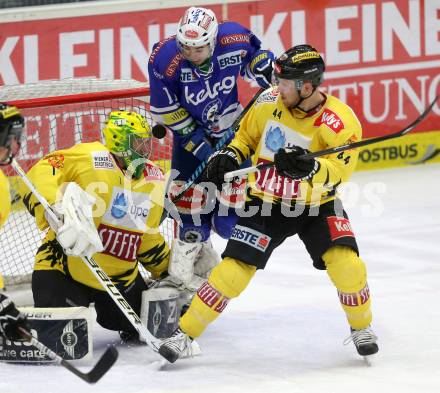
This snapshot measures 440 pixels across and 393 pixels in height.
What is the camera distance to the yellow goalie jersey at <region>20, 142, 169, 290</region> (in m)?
4.92

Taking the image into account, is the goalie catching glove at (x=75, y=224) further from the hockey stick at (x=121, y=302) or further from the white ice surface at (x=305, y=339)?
the white ice surface at (x=305, y=339)

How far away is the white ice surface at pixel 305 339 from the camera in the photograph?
453cm

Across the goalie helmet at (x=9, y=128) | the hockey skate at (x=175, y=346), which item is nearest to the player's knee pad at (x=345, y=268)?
the hockey skate at (x=175, y=346)

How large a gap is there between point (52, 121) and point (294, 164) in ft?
5.67

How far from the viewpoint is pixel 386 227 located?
7.10 meters

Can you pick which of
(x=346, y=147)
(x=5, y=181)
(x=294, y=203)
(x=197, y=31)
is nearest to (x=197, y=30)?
(x=197, y=31)

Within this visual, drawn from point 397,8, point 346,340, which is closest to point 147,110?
point 346,340

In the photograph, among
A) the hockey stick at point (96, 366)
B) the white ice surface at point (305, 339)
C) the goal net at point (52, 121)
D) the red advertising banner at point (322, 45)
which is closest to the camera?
the hockey stick at point (96, 366)

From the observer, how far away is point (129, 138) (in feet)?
16.2

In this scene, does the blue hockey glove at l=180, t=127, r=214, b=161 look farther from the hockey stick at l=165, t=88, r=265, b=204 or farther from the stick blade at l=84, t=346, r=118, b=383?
the stick blade at l=84, t=346, r=118, b=383

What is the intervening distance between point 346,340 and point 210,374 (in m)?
0.55

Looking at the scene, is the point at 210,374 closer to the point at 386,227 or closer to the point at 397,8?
the point at 386,227

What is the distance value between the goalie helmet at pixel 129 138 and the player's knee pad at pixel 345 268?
32.6 inches

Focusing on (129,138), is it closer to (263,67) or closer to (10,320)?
(263,67)
